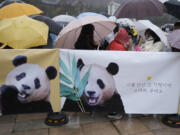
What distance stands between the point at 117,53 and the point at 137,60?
362 millimetres

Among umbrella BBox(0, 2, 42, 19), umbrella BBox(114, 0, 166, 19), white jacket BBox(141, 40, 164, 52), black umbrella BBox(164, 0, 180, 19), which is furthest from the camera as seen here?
umbrella BBox(114, 0, 166, 19)

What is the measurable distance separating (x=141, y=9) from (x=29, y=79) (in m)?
3.56

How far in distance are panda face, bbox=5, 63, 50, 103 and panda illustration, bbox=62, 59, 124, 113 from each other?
524 mm

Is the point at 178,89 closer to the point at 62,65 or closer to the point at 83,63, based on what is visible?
the point at 83,63

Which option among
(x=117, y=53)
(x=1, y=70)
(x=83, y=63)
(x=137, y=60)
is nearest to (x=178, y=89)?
(x=137, y=60)

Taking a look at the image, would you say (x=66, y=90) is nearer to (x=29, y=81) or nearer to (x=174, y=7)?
(x=29, y=81)

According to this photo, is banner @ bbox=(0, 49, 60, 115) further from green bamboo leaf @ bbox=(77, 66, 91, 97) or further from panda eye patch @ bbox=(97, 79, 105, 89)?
panda eye patch @ bbox=(97, 79, 105, 89)

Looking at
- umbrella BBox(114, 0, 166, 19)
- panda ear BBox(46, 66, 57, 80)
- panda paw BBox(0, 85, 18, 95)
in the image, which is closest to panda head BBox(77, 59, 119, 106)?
panda ear BBox(46, 66, 57, 80)

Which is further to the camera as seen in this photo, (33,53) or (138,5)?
(138,5)

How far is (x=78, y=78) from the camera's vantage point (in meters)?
3.46

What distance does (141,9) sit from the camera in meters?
5.31

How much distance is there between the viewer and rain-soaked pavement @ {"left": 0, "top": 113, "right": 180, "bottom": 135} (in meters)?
3.46

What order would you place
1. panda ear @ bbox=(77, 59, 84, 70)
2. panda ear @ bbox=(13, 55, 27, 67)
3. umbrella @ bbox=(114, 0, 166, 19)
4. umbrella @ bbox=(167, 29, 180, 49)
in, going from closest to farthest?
umbrella @ bbox=(167, 29, 180, 49), panda ear @ bbox=(13, 55, 27, 67), panda ear @ bbox=(77, 59, 84, 70), umbrella @ bbox=(114, 0, 166, 19)

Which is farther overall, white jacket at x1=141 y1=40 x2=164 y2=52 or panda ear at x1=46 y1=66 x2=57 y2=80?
white jacket at x1=141 y1=40 x2=164 y2=52
